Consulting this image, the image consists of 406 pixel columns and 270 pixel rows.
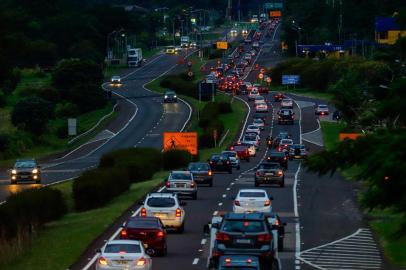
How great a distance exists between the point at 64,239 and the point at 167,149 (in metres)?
39.4

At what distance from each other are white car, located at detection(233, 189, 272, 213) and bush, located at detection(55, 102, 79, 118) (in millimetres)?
86183

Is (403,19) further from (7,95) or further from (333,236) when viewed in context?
(7,95)

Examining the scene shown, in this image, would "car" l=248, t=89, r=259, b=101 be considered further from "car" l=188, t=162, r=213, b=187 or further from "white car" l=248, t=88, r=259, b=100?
"car" l=188, t=162, r=213, b=187

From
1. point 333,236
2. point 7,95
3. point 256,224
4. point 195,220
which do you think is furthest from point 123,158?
point 7,95

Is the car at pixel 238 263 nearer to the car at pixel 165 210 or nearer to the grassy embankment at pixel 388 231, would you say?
the grassy embankment at pixel 388 231

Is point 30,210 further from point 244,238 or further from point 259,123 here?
point 259,123

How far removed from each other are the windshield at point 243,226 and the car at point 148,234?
465 cm

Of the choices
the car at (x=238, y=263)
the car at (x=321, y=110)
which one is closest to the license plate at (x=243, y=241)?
the car at (x=238, y=263)

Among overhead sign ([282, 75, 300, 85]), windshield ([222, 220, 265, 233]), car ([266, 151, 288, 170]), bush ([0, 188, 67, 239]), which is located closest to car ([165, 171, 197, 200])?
bush ([0, 188, 67, 239])

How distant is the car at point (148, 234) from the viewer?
36281 millimetres

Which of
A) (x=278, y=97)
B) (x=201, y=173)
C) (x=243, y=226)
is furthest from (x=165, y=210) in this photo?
(x=278, y=97)

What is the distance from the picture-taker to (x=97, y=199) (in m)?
55.0

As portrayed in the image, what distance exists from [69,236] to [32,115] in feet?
232

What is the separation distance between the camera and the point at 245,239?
31.8 metres
